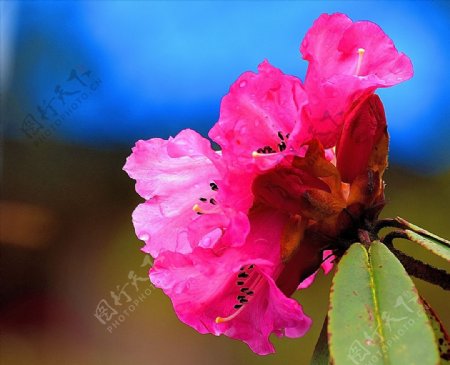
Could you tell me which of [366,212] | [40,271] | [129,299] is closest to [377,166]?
[366,212]

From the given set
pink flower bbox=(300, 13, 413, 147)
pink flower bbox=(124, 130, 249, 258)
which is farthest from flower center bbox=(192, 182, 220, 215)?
pink flower bbox=(300, 13, 413, 147)

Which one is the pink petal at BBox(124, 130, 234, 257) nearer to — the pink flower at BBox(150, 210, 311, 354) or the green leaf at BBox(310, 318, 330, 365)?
the pink flower at BBox(150, 210, 311, 354)

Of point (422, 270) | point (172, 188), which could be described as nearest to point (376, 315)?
point (422, 270)

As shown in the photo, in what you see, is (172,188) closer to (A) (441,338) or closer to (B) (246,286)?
(B) (246,286)

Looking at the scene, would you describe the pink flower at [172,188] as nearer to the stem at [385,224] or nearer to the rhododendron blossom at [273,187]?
the rhododendron blossom at [273,187]

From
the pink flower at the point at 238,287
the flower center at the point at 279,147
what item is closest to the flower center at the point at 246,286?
the pink flower at the point at 238,287

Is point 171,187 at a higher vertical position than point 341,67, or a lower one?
lower

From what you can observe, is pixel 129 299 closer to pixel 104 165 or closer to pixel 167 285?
pixel 167 285
